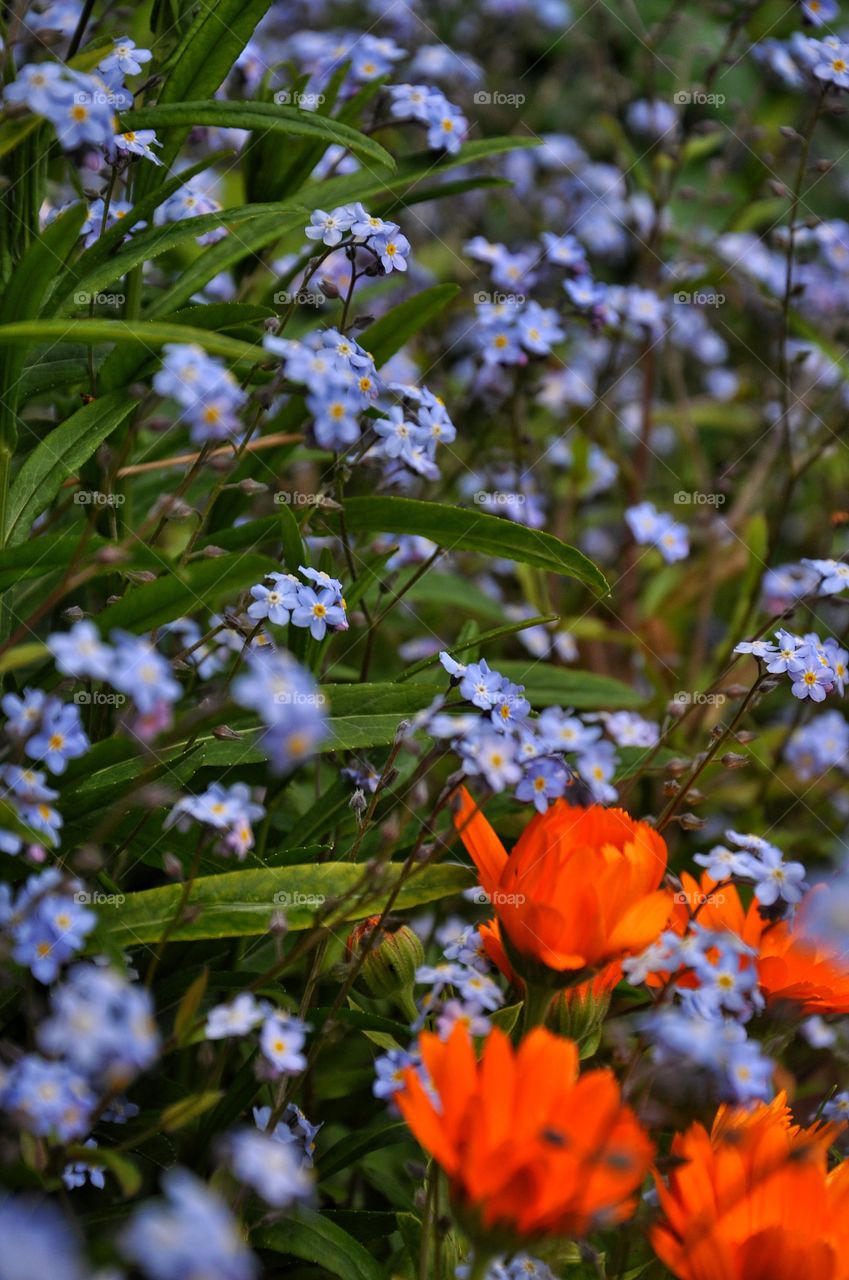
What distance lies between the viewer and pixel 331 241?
2.79 feet

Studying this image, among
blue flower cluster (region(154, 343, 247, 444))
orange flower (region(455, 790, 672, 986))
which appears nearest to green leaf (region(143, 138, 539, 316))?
blue flower cluster (region(154, 343, 247, 444))

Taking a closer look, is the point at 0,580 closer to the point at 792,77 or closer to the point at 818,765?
the point at 818,765

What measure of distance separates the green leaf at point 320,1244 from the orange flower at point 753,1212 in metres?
0.18

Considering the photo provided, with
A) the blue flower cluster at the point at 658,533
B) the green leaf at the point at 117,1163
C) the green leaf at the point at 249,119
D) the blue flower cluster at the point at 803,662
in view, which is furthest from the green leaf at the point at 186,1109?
the blue flower cluster at the point at 658,533

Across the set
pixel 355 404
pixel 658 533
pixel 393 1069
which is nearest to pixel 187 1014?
pixel 393 1069

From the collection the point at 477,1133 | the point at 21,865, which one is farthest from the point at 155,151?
the point at 477,1133

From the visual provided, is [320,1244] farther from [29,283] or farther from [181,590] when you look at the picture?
[29,283]

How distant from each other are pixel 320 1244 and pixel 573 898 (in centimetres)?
25

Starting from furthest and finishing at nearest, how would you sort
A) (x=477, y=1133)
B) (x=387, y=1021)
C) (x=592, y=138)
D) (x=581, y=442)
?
(x=592, y=138) < (x=581, y=442) < (x=387, y=1021) < (x=477, y=1133)

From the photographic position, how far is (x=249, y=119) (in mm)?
837

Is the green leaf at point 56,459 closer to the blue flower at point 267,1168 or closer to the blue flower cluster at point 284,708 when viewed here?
the blue flower cluster at point 284,708

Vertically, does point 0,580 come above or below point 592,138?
above

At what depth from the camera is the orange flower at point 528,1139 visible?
517mm

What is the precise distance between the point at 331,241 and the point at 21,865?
0.45 meters
